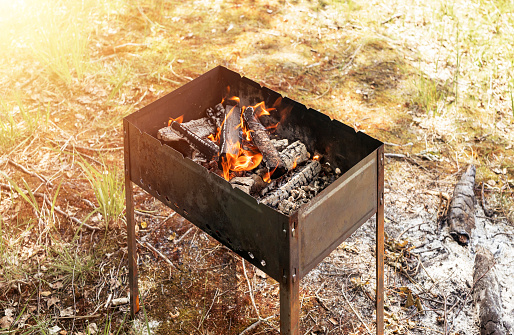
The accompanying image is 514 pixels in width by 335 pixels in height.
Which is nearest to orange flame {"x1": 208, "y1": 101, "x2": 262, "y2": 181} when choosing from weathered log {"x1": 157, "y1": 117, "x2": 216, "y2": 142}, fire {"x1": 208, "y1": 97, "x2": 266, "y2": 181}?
fire {"x1": 208, "y1": 97, "x2": 266, "y2": 181}

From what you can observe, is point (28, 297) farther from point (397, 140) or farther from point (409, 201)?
point (397, 140)

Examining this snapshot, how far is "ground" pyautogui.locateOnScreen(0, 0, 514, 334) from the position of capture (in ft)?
12.5

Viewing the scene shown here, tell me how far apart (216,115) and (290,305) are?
4.32 ft

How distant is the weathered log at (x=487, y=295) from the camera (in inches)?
141

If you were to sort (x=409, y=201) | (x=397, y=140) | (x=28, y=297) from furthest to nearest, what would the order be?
(x=397, y=140) → (x=409, y=201) → (x=28, y=297)

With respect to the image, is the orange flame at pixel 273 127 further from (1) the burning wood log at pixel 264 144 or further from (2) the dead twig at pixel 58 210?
(2) the dead twig at pixel 58 210

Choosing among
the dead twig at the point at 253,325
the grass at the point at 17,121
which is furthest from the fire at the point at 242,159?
the grass at the point at 17,121

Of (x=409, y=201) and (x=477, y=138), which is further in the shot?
(x=477, y=138)

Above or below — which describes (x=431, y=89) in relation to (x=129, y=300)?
above

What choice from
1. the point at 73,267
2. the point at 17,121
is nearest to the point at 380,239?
the point at 73,267

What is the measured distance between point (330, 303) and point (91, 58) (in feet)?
11.1

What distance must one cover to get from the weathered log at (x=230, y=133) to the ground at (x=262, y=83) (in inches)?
40.7

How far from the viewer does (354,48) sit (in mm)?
6059

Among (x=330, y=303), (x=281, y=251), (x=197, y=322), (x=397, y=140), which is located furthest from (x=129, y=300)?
(x=397, y=140)
